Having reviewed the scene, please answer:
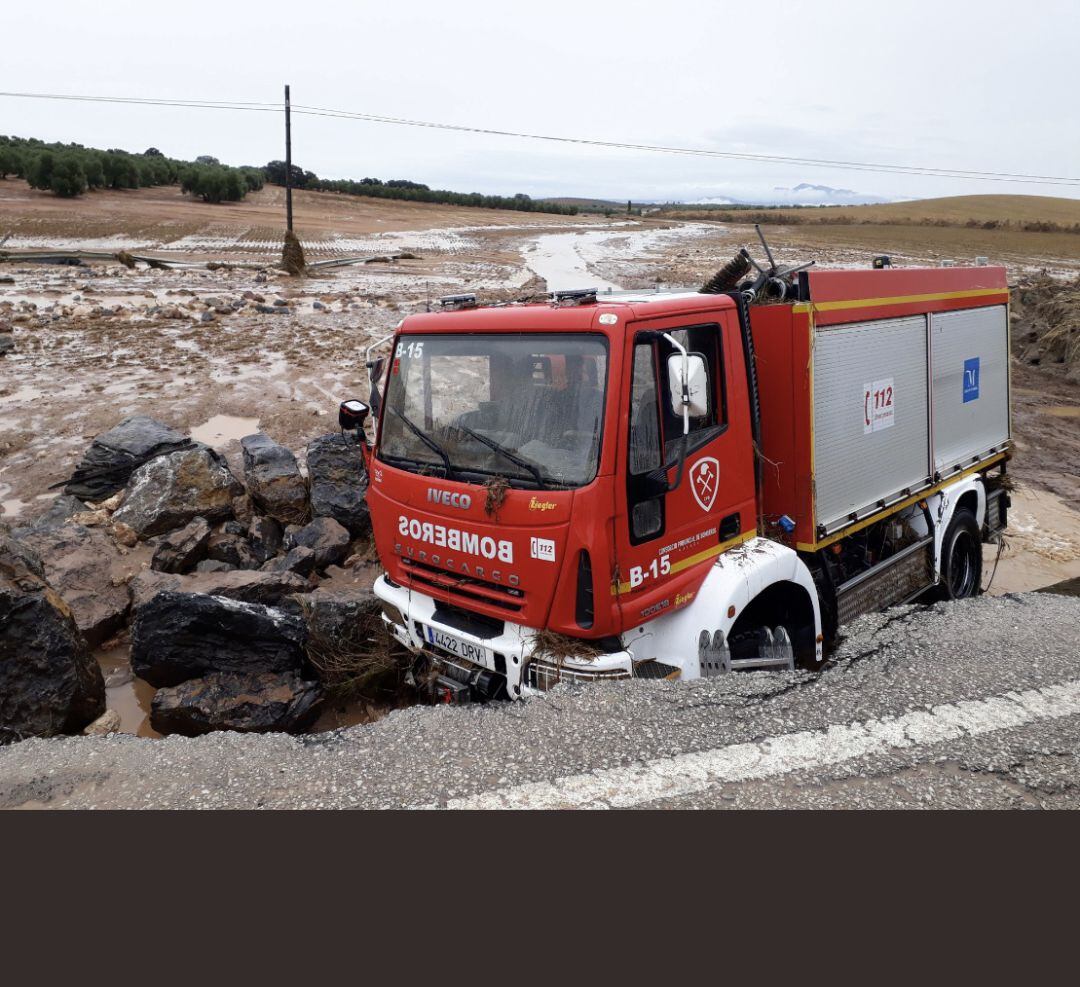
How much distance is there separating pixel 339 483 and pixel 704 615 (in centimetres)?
480

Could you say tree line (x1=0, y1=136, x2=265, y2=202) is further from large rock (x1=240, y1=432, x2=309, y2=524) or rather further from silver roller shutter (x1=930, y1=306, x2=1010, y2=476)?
silver roller shutter (x1=930, y1=306, x2=1010, y2=476)

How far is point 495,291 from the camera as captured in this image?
24.7 meters

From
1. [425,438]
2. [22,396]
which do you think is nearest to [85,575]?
[425,438]

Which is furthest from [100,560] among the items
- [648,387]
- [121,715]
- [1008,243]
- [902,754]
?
[1008,243]

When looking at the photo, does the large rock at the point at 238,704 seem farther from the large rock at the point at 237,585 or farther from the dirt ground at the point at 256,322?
the dirt ground at the point at 256,322

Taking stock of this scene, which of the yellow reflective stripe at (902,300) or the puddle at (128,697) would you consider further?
the puddle at (128,697)

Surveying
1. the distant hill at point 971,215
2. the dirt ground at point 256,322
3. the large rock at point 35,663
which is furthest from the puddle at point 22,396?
the distant hill at point 971,215

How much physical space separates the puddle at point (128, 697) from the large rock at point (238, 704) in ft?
0.76

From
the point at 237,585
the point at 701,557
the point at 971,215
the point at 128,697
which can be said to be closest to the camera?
the point at 701,557

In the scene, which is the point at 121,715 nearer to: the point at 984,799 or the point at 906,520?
the point at 984,799

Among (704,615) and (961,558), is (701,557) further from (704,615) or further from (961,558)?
(961,558)

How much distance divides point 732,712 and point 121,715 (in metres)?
4.21

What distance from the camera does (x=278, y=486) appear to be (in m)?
8.91

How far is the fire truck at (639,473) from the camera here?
4.48 metres
